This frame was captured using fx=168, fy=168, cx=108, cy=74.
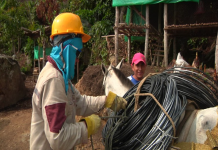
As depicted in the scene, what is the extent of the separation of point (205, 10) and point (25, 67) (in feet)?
41.7

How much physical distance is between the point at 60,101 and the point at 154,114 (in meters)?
0.83

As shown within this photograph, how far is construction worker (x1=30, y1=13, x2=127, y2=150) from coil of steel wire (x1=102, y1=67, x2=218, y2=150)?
0.62 ft

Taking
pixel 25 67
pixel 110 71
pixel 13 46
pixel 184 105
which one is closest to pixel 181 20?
pixel 110 71

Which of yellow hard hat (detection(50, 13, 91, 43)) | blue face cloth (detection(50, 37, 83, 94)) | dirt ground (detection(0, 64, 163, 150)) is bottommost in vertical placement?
dirt ground (detection(0, 64, 163, 150))

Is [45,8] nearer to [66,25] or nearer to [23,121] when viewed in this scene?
[23,121]

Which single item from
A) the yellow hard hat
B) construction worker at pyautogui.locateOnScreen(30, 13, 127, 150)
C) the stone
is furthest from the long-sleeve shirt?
the stone

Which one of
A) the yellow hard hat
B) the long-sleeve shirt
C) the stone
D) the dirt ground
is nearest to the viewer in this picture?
the long-sleeve shirt

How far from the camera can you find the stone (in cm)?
617

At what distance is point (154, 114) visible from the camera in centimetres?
152

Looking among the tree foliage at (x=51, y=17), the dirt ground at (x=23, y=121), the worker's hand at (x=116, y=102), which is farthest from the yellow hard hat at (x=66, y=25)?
the tree foliage at (x=51, y=17)

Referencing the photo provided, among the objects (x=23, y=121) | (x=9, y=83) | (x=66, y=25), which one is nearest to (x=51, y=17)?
(x=9, y=83)

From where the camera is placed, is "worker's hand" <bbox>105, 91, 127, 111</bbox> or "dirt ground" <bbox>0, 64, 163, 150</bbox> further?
"dirt ground" <bbox>0, 64, 163, 150</bbox>

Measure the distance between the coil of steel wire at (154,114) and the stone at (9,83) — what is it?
5.82 metres

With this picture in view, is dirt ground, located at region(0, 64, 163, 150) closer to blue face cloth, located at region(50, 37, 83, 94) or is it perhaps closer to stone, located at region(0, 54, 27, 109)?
stone, located at region(0, 54, 27, 109)
